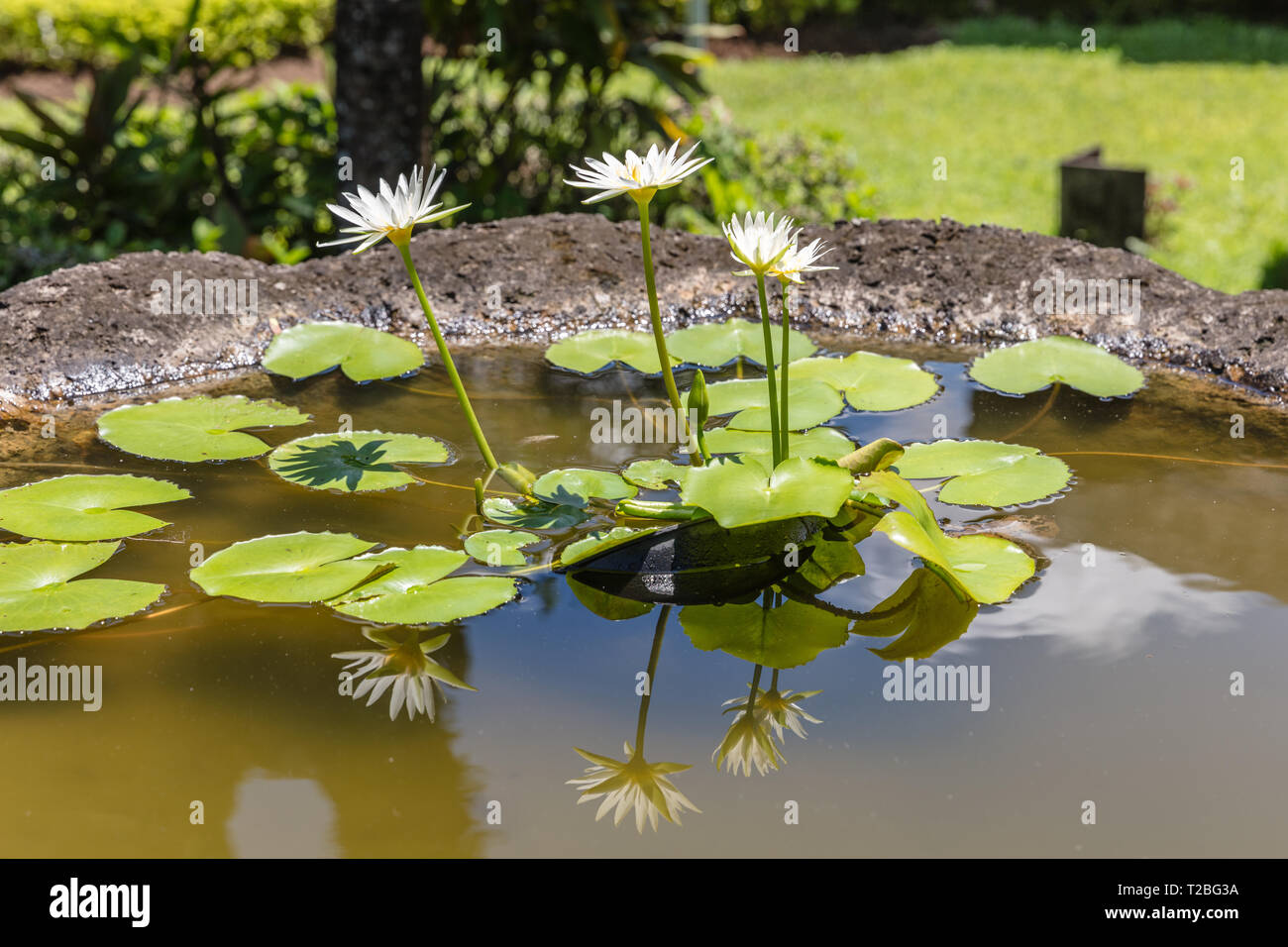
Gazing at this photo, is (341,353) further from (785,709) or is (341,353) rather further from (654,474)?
(785,709)

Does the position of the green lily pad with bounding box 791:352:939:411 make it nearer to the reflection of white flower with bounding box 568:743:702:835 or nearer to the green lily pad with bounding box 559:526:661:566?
the green lily pad with bounding box 559:526:661:566

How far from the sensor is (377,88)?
14.4 feet

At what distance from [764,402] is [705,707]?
3.25ft

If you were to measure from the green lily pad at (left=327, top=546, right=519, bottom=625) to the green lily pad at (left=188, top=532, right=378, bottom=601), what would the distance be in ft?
0.08

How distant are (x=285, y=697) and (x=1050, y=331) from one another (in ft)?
6.70

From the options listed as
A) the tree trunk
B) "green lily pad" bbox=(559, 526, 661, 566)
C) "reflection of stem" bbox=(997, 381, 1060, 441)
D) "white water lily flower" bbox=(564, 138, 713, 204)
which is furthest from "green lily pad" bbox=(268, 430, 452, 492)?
the tree trunk

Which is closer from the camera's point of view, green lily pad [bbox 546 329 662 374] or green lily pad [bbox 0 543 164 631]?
green lily pad [bbox 0 543 164 631]

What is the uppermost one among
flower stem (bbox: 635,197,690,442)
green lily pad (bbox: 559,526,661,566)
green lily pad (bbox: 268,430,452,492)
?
flower stem (bbox: 635,197,690,442)

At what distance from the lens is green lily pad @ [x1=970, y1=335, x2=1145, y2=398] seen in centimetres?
256

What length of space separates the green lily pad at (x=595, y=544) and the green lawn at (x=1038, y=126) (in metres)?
4.05

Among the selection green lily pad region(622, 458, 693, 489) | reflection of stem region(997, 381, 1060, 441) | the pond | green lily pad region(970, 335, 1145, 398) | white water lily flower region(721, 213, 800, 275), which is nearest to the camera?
the pond

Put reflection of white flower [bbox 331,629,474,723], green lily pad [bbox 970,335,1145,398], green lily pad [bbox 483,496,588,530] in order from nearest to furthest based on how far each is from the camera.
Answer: reflection of white flower [bbox 331,629,474,723]
green lily pad [bbox 483,496,588,530]
green lily pad [bbox 970,335,1145,398]

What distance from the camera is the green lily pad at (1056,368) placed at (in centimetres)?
256
